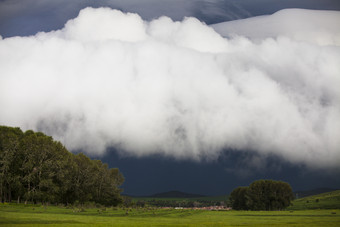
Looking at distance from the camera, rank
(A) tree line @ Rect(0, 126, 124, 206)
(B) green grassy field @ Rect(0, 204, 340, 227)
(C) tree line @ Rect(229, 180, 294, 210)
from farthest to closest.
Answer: (C) tree line @ Rect(229, 180, 294, 210) → (A) tree line @ Rect(0, 126, 124, 206) → (B) green grassy field @ Rect(0, 204, 340, 227)

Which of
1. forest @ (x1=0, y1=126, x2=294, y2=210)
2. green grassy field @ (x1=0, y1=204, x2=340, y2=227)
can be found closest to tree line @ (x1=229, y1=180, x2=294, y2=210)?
forest @ (x1=0, y1=126, x2=294, y2=210)

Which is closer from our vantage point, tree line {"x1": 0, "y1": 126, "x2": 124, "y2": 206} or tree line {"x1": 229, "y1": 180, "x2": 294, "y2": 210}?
tree line {"x1": 0, "y1": 126, "x2": 124, "y2": 206}

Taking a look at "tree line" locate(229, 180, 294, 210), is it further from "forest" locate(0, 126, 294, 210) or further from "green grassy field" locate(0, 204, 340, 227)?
"green grassy field" locate(0, 204, 340, 227)

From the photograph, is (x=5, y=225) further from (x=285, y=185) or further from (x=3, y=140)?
(x=285, y=185)

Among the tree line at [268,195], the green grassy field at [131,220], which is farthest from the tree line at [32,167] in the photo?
the tree line at [268,195]

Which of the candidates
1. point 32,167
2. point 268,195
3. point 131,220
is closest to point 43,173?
point 32,167

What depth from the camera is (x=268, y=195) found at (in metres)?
187

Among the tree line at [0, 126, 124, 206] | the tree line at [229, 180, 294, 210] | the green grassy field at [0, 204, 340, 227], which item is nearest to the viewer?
the green grassy field at [0, 204, 340, 227]

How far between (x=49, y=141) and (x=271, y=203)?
394ft

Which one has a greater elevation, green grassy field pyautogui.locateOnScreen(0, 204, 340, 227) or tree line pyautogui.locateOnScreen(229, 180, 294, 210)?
tree line pyautogui.locateOnScreen(229, 180, 294, 210)

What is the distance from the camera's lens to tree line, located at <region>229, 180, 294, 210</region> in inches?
7269

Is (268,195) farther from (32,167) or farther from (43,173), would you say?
(32,167)

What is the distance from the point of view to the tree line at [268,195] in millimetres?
184625

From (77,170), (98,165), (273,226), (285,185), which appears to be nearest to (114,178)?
(98,165)
